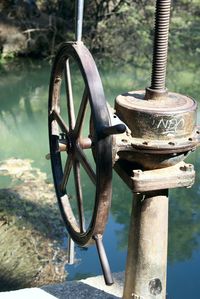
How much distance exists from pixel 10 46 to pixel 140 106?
8.65 meters

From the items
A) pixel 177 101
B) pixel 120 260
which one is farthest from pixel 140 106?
pixel 120 260

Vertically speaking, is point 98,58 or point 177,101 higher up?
point 177,101

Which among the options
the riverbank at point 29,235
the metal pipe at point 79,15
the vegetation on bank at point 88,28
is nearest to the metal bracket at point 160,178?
the metal pipe at point 79,15

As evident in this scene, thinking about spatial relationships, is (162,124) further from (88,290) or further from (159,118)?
(88,290)

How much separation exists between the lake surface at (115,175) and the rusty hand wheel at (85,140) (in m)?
1.79

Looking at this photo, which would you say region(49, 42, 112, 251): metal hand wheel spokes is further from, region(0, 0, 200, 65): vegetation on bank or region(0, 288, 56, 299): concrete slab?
region(0, 0, 200, 65): vegetation on bank

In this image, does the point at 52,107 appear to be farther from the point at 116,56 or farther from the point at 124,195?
the point at 116,56

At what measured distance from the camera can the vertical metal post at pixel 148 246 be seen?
1.63 m

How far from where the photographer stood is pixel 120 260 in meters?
3.64

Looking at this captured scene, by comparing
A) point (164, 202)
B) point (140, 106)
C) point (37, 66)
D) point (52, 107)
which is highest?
point (140, 106)

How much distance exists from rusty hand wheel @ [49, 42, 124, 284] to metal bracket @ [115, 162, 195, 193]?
0.13 metres

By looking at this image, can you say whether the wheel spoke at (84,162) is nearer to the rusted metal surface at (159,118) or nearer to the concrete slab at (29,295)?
the rusted metal surface at (159,118)

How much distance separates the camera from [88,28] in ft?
32.3

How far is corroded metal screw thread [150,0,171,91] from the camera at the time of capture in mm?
1441
